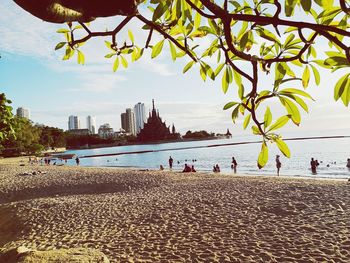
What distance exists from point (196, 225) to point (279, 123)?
929 cm

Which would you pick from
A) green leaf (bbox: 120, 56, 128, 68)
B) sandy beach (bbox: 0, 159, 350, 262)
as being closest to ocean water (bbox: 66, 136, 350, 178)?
sandy beach (bbox: 0, 159, 350, 262)

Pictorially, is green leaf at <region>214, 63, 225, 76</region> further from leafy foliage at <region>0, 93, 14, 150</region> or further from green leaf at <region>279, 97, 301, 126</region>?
leafy foliage at <region>0, 93, 14, 150</region>

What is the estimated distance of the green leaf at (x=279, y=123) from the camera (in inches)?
60.1

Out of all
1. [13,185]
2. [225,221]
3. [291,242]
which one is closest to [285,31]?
[291,242]

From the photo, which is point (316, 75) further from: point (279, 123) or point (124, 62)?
point (124, 62)

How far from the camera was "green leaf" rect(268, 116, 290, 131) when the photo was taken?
153 cm

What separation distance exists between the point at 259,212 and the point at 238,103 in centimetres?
1070

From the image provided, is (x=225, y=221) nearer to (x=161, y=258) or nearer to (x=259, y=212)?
(x=259, y=212)

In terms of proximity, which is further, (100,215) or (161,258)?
(100,215)

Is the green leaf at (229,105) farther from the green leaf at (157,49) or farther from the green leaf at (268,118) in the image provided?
the green leaf at (157,49)

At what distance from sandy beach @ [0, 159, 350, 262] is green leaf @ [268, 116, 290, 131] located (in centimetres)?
663

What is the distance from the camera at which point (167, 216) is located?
11773 mm

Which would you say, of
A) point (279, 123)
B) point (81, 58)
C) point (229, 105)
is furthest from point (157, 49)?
point (279, 123)

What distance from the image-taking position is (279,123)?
155 cm
